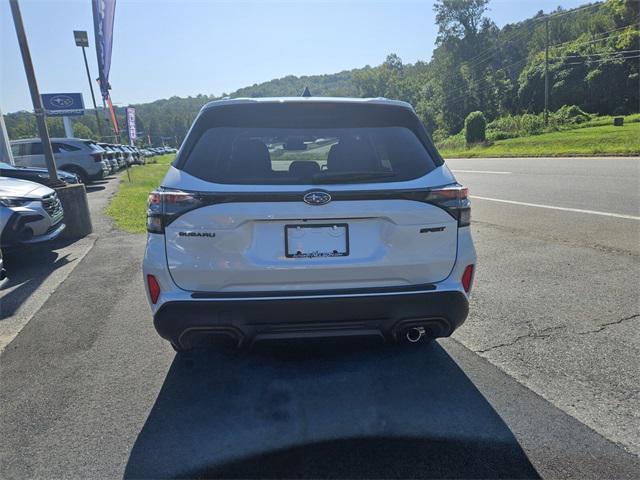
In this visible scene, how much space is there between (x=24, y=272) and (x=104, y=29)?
437 inches

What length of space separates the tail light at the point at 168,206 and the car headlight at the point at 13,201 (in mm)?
4468

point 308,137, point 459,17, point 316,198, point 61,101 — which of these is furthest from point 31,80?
point 459,17

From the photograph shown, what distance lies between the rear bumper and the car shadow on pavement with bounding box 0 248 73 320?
2865 millimetres

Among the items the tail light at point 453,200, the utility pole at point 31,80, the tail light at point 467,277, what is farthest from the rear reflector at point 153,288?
the utility pole at point 31,80

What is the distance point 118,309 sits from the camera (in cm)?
439

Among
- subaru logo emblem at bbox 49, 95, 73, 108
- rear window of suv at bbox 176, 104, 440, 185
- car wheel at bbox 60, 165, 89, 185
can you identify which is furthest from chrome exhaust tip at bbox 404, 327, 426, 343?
subaru logo emblem at bbox 49, 95, 73, 108

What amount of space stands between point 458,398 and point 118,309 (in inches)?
128

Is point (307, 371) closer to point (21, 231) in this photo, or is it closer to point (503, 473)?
point (503, 473)

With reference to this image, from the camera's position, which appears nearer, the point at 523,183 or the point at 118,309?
the point at 118,309

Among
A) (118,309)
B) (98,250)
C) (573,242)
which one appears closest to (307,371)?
(118,309)

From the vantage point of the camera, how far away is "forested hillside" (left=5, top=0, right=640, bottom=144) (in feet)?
198

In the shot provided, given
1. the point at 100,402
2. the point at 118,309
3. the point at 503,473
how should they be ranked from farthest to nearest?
1. the point at 118,309
2. the point at 100,402
3. the point at 503,473

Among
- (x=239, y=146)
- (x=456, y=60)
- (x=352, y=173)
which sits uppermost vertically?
(x=456, y=60)

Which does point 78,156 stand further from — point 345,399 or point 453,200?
point 453,200
